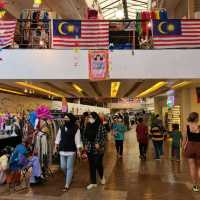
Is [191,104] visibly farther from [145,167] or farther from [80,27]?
[80,27]

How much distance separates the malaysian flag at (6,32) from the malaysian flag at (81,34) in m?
1.06

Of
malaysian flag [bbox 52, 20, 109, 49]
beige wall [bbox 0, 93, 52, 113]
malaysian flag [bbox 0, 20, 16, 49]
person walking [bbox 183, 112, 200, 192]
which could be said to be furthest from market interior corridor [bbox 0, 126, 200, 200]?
beige wall [bbox 0, 93, 52, 113]

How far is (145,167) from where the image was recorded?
32.7 ft

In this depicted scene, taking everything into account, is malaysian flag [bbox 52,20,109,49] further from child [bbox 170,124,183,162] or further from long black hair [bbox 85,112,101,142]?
child [bbox 170,124,183,162]

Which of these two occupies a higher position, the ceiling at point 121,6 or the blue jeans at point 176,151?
the ceiling at point 121,6

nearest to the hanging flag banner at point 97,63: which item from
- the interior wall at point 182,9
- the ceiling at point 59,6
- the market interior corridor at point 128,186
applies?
the market interior corridor at point 128,186

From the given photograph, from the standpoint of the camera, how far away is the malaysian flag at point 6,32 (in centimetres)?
870

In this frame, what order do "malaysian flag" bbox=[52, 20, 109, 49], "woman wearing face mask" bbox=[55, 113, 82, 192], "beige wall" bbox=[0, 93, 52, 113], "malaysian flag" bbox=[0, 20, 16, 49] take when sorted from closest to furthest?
"woman wearing face mask" bbox=[55, 113, 82, 192], "malaysian flag" bbox=[0, 20, 16, 49], "malaysian flag" bbox=[52, 20, 109, 49], "beige wall" bbox=[0, 93, 52, 113]

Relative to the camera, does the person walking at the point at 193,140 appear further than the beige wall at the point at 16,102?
No

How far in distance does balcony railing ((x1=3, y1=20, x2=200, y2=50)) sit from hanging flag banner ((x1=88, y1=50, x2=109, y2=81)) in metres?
0.50

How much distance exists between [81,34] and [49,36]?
1.13 meters

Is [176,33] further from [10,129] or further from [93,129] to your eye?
[10,129]

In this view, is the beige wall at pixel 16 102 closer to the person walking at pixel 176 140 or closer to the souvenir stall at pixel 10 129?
the souvenir stall at pixel 10 129

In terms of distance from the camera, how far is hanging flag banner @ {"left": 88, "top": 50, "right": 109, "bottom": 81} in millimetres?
8727
